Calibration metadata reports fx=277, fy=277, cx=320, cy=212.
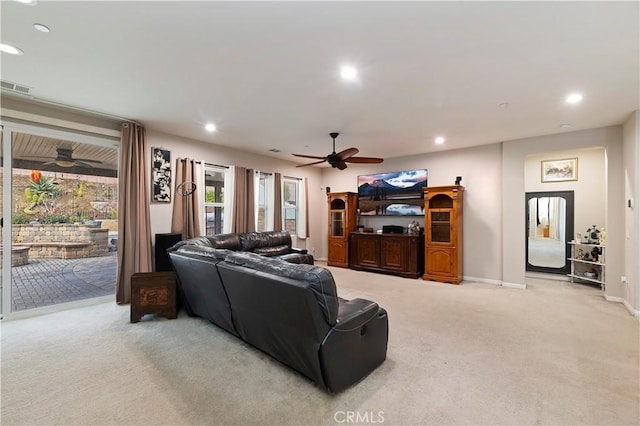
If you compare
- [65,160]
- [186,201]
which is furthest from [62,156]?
[186,201]

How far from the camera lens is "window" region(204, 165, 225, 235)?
5625mm

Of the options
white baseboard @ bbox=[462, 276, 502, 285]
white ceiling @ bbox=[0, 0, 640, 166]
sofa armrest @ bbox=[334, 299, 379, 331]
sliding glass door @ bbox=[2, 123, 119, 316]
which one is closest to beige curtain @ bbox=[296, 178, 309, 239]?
white ceiling @ bbox=[0, 0, 640, 166]

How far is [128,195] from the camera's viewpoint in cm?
417

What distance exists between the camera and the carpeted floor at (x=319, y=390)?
188 centimetres

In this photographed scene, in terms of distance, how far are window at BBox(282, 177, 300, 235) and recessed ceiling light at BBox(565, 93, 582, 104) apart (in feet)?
18.1

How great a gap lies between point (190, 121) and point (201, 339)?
10.2 feet

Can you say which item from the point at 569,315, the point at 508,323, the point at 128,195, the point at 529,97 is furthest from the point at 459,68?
the point at 128,195

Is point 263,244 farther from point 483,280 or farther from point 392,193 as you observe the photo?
point 483,280

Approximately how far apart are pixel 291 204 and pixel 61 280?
475 centimetres

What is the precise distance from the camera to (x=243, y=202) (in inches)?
234

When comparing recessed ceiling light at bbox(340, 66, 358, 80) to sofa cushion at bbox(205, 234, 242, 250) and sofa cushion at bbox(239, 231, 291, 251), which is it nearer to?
sofa cushion at bbox(205, 234, 242, 250)

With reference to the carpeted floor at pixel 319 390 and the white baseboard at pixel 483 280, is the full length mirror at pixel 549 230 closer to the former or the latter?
the white baseboard at pixel 483 280

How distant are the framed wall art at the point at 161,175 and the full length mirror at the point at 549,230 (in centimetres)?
725

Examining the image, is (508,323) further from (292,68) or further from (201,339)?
(292,68)
